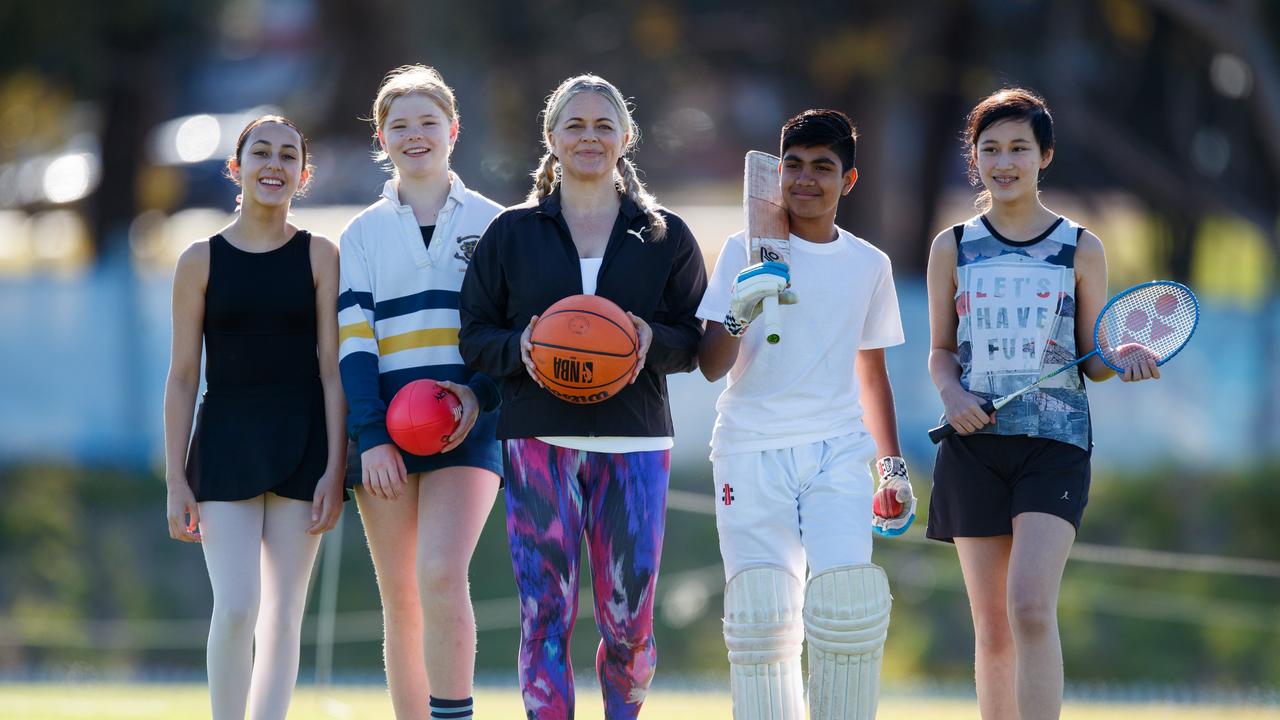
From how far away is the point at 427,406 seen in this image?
4.60 metres

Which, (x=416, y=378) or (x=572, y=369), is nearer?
(x=572, y=369)

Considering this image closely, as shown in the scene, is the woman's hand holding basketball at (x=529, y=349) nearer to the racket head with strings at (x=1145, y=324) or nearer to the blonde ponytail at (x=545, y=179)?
the blonde ponytail at (x=545, y=179)

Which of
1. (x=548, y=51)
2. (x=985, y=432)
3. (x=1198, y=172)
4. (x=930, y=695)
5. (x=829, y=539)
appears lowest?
(x=930, y=695)

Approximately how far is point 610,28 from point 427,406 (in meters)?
12.8

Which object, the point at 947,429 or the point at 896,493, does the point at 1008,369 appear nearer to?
the point at 947,429

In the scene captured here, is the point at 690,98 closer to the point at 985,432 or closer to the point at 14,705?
the point at 14,705

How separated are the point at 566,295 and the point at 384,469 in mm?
723

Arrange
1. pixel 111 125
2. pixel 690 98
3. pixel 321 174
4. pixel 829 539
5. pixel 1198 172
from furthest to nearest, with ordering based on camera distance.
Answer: pixel 321 174, pixel 690 98, pixel 111 125, pixel 1198 172, pixel 829 539

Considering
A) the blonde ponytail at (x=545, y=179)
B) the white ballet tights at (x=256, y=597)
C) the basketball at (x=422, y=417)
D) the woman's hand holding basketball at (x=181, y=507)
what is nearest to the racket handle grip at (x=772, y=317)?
the blonde ponytail at (x=545, y=179)

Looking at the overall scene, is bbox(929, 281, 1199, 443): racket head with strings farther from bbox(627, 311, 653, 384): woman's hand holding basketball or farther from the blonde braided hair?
the blonde braided hair

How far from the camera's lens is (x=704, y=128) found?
69.7 ft

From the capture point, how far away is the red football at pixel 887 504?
4.84 m

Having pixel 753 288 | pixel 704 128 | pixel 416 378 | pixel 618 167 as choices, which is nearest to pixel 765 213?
pixel 753 288

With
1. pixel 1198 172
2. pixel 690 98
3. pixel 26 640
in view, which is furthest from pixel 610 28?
pixel 26 640
